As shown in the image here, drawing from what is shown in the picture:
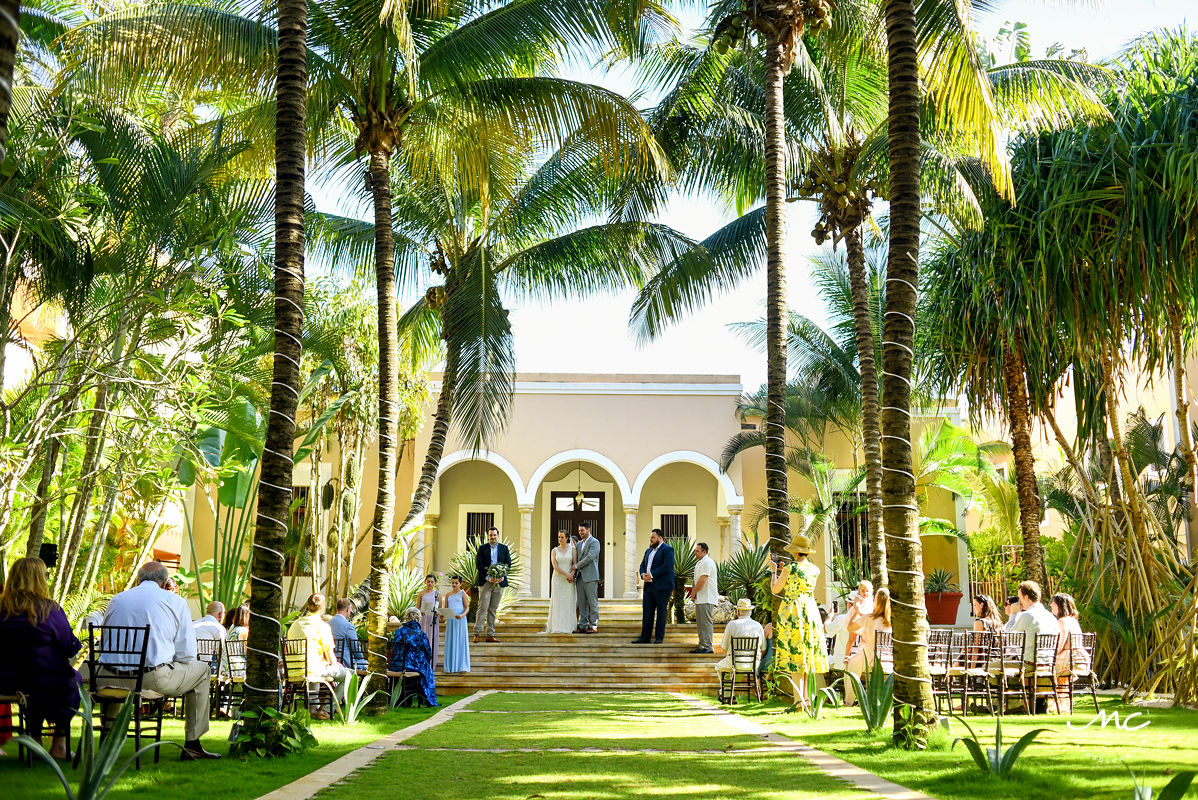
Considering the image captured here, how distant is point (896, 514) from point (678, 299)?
822 cm

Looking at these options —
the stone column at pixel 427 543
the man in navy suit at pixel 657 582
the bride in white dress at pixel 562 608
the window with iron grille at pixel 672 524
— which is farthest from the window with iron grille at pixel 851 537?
the stone column at pixel 427 543

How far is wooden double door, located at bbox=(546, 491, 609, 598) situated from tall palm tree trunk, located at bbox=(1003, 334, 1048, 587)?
41.8ft

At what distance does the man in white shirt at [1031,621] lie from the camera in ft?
33.1

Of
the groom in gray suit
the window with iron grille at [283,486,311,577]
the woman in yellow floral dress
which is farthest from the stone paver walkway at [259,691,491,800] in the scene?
the window with iron grille at [283,486,311,577]

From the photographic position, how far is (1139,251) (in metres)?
10.1

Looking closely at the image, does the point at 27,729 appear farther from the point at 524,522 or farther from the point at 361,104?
the point at 524,522

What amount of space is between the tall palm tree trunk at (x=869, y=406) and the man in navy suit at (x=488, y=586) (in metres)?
6.20

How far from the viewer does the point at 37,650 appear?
250 inches

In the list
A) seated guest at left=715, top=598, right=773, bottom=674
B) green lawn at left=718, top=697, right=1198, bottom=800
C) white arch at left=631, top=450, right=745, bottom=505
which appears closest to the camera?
green lawn at left=718, top=697, right=1198, bottom=800

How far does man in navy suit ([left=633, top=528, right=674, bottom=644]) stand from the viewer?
15.7m

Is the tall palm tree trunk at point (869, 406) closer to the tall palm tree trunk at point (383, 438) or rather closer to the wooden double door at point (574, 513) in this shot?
the tall palm tree trunk at point (383, 438)

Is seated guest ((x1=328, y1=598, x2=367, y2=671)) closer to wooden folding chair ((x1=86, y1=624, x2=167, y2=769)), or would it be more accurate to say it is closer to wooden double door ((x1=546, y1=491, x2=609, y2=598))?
wooden folding chair ((x1=86, y1=624, x2=167, y2=769))

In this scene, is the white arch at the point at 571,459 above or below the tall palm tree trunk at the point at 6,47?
above

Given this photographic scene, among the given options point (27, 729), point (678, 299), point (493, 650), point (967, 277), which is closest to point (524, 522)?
point (493, 650)
